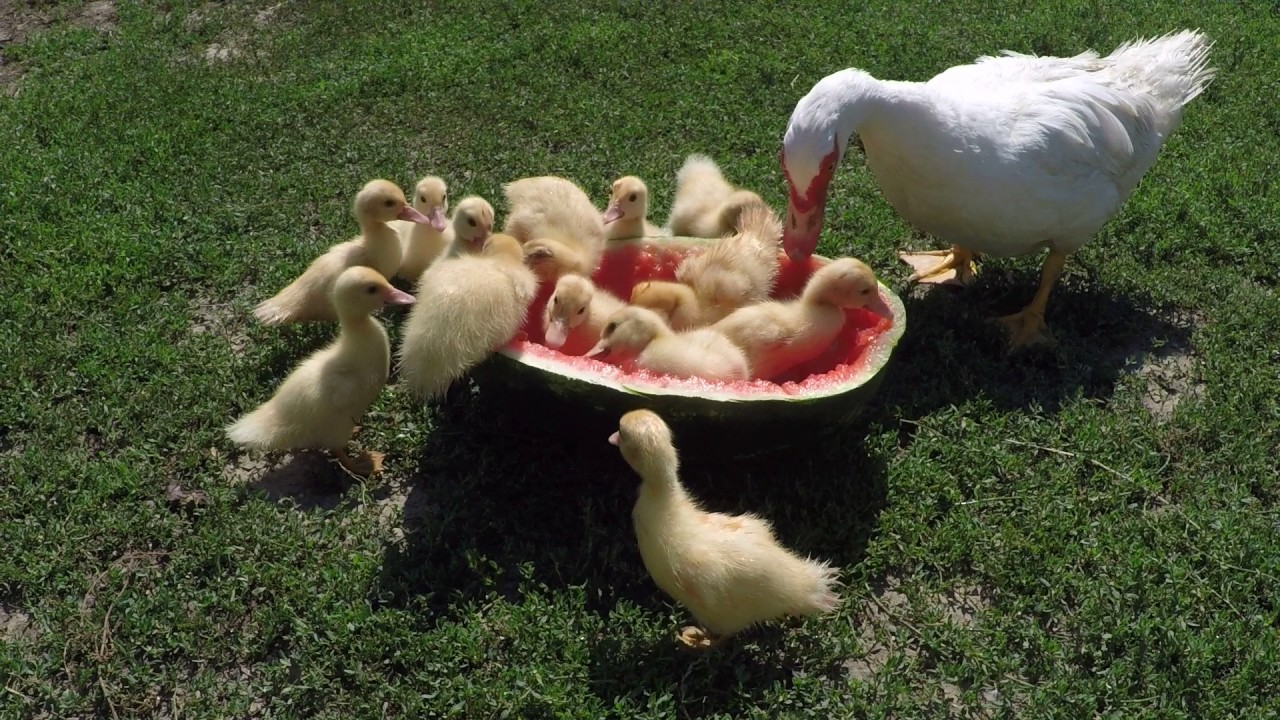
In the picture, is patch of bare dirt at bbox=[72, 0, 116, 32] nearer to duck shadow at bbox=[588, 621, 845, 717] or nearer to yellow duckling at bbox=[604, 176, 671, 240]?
yellow duckling at bbox=[604, 176, 671, 240]

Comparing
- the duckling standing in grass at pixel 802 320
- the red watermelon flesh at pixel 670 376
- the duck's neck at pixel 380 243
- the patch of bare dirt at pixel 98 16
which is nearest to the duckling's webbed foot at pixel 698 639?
the red watermelon flesh at pixel 670 376

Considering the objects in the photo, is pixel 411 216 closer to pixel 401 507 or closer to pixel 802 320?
pixel 401 507

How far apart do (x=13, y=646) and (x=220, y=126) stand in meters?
4.58

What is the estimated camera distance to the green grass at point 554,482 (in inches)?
155

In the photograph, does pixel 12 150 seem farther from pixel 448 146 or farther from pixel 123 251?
pixel 448 146

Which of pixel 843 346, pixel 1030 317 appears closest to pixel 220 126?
pixel 843 346

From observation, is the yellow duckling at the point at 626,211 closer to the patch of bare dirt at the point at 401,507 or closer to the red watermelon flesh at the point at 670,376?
the red watermelon flesh at the point at 670,376

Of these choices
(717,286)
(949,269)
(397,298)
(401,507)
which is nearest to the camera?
(401,507)

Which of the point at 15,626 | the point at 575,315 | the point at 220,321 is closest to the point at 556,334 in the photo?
the point at 575,315

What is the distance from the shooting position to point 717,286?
4.95 meters

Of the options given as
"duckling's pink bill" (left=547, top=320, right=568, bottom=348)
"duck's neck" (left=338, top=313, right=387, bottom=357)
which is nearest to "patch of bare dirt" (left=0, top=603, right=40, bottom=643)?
"duck's neck" (left=338, top=313, right=387, bottom=357)

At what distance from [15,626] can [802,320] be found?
3443 millimetres

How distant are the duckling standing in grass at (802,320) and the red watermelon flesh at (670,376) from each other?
0.40 feet

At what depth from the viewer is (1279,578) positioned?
432 cm
